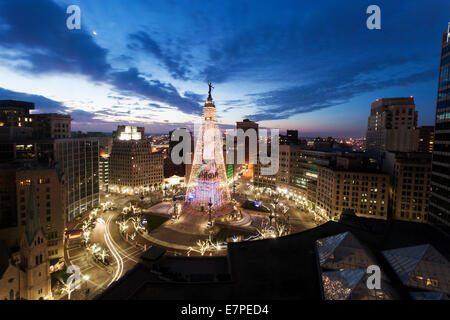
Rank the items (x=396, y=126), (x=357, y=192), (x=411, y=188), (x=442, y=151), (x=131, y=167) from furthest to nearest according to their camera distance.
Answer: (x=396, y=126) → (x=131, y=167) → (x=357, y=192) → (x=411, y=188) → (x=442, y=151)

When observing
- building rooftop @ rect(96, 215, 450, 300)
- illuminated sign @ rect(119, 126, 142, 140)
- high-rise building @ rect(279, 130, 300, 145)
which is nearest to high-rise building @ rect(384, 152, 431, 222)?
building rooftop @ rect(96, 215, 450, 300)

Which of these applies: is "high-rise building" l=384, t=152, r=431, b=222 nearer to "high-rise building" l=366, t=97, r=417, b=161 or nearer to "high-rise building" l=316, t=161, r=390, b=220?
"high-rise building" l=316, t=161, r=390, b=220

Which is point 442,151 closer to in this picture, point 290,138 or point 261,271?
point 261,271

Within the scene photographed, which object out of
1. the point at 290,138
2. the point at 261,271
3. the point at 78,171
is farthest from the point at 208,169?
the point at 290,138

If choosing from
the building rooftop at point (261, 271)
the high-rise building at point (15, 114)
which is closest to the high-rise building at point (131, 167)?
the high-rise building at point (15, 114)
